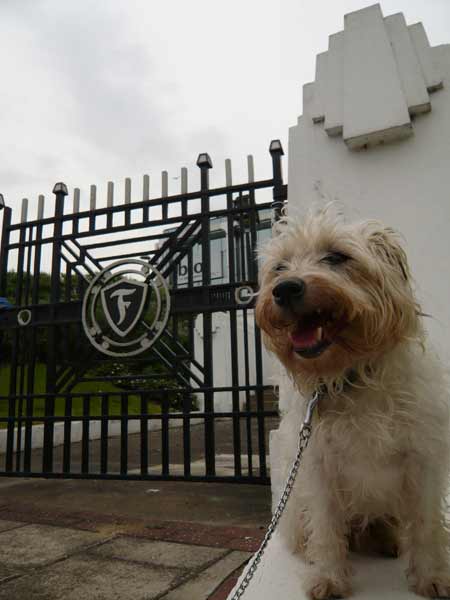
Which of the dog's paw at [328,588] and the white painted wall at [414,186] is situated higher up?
the white painted wall at [414,186]

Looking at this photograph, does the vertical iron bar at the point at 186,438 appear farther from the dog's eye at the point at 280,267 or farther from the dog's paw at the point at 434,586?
the dog's paw at the point at 434,586

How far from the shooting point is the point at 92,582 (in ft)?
7.67

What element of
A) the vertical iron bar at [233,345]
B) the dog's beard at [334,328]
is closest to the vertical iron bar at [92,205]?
the vertical iron bar at [233,345]

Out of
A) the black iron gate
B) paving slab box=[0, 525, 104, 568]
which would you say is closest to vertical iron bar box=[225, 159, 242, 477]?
the black iron gate

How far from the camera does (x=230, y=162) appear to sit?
479 cm

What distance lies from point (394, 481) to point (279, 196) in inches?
130

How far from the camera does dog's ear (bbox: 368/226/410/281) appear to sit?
6.02ft

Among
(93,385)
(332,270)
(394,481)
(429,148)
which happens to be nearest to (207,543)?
(394,481)

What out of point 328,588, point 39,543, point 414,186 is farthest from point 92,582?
point 414,186

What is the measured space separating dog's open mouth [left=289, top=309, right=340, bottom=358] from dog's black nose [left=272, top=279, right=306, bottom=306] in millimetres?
96

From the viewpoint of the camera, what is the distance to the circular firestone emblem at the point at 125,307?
4.61 meters

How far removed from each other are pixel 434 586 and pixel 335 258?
1252 millimetres

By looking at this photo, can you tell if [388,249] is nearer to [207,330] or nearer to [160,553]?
[160,553]

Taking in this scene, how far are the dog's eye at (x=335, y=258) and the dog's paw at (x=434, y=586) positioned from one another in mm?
1202
